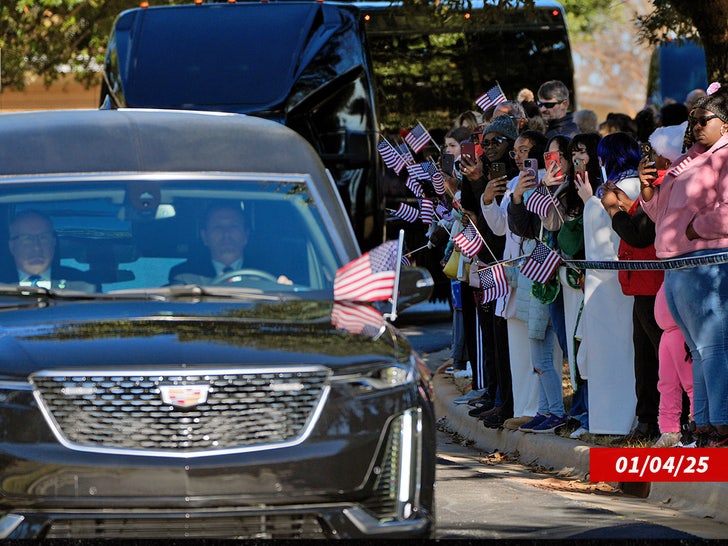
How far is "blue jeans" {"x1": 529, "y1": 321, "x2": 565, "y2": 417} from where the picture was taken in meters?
11.2

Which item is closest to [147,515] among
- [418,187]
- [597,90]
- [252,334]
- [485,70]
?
[252,334]

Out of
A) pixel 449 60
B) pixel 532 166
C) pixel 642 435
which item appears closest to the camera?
pixel 642 435

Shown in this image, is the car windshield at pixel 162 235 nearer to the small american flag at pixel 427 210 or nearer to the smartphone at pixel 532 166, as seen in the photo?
the smartphone at pixel 532 166

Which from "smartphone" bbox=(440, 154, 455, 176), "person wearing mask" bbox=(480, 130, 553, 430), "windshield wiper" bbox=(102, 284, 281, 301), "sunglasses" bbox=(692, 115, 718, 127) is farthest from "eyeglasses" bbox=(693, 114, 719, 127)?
"smartphone" bbox=(440, 154, 455, 176)

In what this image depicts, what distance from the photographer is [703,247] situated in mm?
9188

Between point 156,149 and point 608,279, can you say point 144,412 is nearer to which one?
point 156,149

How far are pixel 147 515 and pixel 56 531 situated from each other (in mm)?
311

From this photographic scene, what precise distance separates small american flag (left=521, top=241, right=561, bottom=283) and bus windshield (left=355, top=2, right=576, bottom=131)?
9.69 m

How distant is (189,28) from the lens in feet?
57.2

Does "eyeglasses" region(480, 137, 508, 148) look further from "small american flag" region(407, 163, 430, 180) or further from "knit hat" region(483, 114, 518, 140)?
"small american flag" region(407, 163, 430, 180)

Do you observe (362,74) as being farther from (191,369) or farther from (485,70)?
(191,369)
